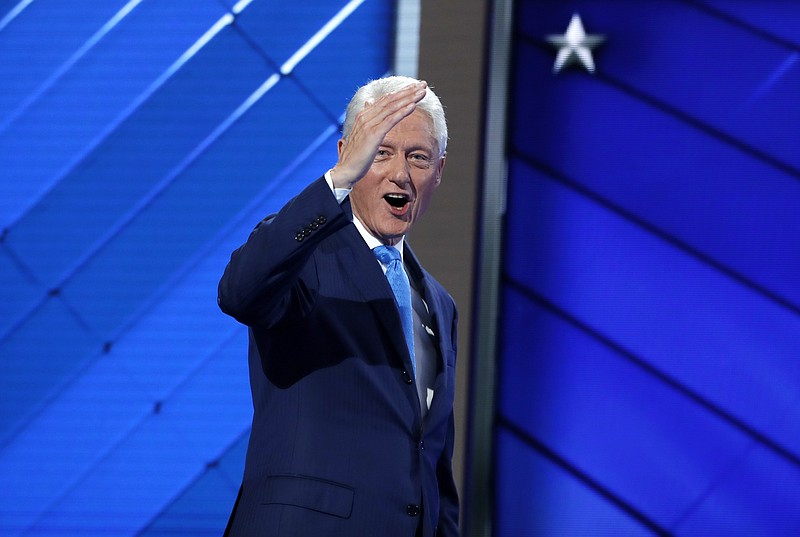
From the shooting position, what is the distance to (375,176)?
1639 millimetres

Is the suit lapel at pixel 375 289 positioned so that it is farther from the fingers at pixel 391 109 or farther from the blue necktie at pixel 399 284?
the fingers at pixel 391 109

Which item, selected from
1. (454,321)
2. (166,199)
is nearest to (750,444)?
(454,321)

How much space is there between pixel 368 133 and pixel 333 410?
414 mm

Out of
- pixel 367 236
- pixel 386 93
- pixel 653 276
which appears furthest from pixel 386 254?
pixel 653 276

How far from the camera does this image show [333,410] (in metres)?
1.50

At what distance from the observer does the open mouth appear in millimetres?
1636

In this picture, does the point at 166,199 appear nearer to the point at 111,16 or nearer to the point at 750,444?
the point at 111,16

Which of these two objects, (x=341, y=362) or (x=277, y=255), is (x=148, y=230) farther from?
(x=277, y=255)

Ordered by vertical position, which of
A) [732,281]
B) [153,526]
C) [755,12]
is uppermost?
[755,12]

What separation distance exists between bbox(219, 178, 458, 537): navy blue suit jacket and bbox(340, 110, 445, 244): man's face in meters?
0.06

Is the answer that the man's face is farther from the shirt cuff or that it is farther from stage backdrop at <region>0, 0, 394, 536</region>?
stage backdrop at <region>0, 0, 394, 536</region>

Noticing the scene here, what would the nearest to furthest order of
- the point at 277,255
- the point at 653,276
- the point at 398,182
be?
the point at 277,255, the point at 398,182, the point at 653,276

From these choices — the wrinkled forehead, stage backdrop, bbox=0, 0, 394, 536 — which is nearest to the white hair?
the wrinkled forehead

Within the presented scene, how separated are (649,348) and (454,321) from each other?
5.23ft
